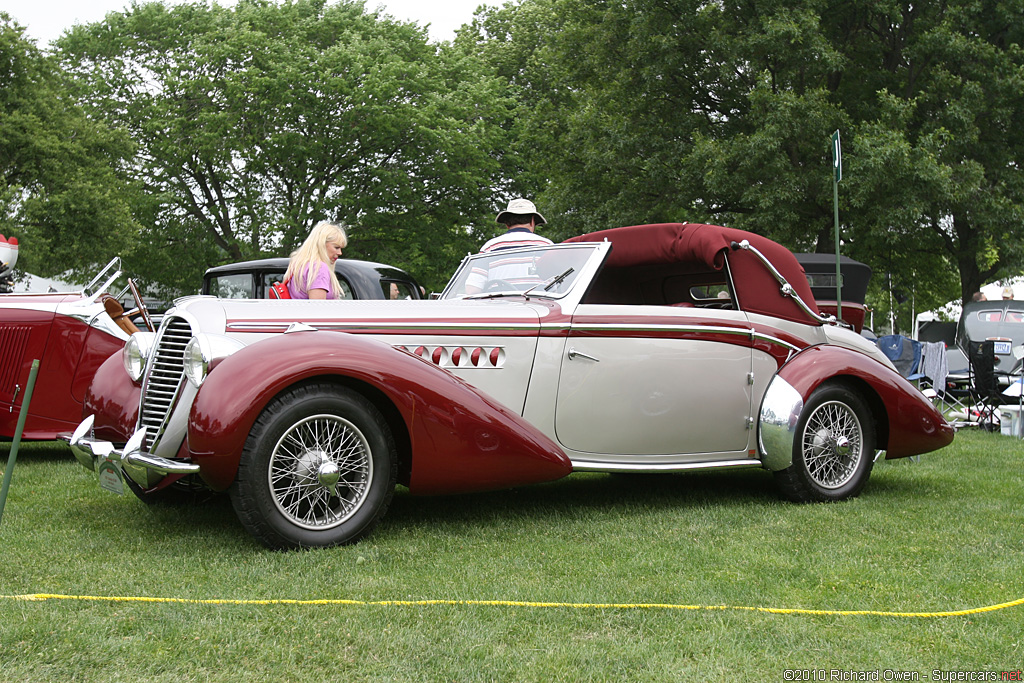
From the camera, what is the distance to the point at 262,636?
318cm

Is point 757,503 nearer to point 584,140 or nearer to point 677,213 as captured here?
point 677,213

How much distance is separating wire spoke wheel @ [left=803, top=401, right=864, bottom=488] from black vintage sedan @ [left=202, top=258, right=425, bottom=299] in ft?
16.0

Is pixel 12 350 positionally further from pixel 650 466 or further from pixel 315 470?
pixel 650 466

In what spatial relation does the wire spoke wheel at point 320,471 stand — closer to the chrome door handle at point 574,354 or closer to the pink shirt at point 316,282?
the chrome door handle at point 574,354

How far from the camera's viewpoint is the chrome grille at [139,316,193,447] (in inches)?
186

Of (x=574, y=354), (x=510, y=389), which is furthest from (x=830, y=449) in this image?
(x=510, y=389)

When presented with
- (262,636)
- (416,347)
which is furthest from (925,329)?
(262,636)

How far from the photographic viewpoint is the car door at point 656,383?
5.22m

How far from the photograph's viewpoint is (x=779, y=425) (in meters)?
5.66

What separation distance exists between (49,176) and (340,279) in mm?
17461

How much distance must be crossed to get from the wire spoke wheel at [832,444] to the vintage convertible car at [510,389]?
0.04 feet

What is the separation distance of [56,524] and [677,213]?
1801cm

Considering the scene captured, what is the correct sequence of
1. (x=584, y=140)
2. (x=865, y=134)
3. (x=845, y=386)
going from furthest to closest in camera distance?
(x=584, y=140), (x=865, y=134), (x=845, y=386)

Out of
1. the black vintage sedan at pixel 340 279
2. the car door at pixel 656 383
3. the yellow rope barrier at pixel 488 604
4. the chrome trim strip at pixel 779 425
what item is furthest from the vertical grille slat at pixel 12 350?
the chrome trim strip at pixel 779 425
